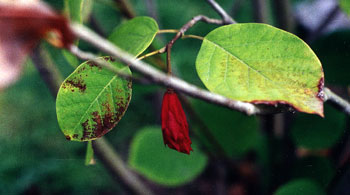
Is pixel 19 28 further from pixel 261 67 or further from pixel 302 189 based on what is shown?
pixel 302 189

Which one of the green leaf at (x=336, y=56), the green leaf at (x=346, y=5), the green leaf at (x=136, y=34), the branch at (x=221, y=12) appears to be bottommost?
the green leaf at (x=336, y=56)

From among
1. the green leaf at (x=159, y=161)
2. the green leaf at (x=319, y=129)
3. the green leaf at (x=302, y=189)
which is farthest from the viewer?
the green leaf at (x=159, y=161)

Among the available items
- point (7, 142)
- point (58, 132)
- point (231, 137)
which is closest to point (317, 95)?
point (231, 137)

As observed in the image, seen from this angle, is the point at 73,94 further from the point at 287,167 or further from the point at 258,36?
the point at 287,167

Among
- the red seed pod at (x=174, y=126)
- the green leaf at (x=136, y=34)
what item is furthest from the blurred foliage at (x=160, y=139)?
the red seed pod at (x=174, y=126)

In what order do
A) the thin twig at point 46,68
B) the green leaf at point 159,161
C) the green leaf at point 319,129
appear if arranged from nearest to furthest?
the thin twig at point 46,68 → the green leaf at point 319,129 → the green leaf at point 159,161

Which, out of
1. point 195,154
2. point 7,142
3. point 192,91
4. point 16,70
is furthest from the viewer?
point 7,142

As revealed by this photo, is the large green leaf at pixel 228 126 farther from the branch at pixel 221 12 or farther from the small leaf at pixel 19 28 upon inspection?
the small leaf at pixel 19 28
